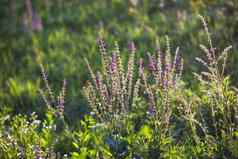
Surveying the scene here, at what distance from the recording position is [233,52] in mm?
5625

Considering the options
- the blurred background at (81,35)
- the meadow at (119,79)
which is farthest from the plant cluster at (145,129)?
the blurred background at (81,35)

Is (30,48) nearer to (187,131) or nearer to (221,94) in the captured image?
(187,131)

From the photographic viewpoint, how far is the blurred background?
5.91 meters

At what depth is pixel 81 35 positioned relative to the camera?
7512 millimetres

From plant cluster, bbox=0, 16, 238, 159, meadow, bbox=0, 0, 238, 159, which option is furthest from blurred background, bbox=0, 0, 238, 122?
plant cluster, bbox=0, 16, 238, 159

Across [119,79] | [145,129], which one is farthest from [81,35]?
[145,129]

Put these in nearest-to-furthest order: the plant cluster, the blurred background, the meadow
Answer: the plant cluster
the meadow
the blurred background

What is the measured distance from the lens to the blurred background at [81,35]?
5.91 meters

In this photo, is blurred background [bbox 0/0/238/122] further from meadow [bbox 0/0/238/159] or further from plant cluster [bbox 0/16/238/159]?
plant cluster [bbox 0/16/238/159]

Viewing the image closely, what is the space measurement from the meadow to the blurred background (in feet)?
0.06

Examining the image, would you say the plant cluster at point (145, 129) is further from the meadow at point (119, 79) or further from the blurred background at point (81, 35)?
the blurred background at point (81, 35)

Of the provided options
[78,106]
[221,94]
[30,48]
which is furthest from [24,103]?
[221,94]

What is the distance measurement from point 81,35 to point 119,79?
372cm

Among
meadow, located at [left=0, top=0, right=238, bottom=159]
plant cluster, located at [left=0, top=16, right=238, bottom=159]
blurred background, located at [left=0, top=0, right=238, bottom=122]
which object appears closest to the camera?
plant cluster, located at [left=0, top=16, right=238, bottom=159]
